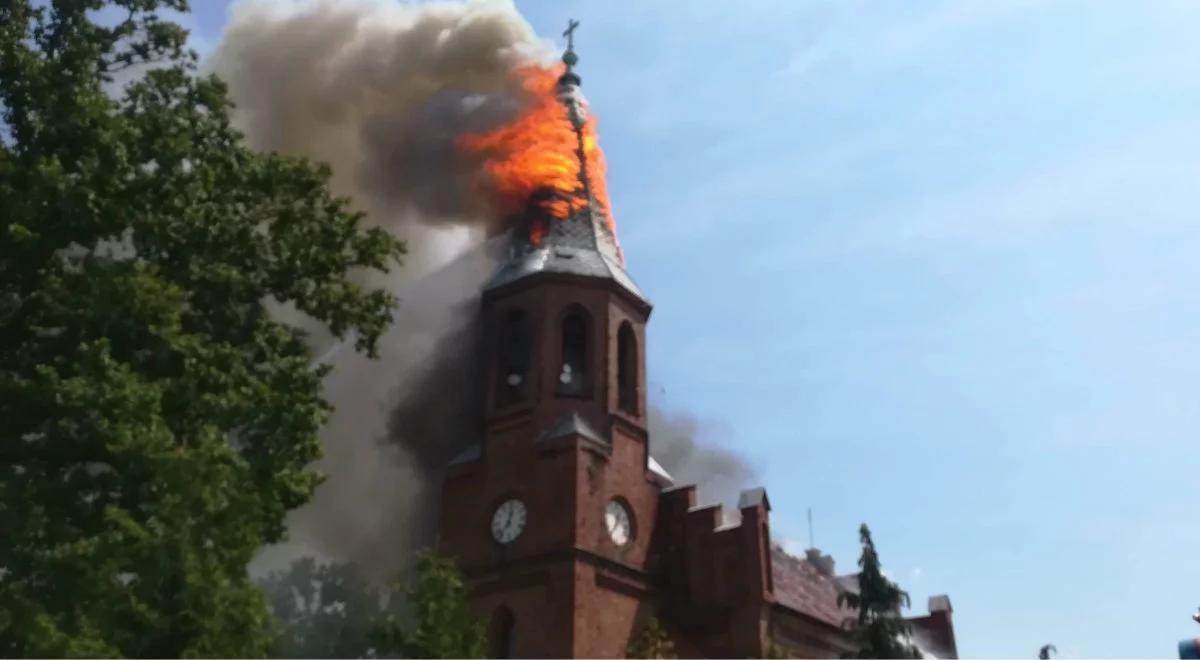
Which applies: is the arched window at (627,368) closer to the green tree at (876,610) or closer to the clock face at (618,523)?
the clock face at (618,523)

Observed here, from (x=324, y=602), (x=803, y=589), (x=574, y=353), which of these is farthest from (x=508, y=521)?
(x=803, y=589)

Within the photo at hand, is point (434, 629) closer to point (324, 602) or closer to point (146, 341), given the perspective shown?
point (146, 341)

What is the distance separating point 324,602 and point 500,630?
5992mm

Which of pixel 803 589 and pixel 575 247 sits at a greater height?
pixel 575 247

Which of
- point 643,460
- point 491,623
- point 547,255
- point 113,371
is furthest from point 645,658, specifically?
point 113,371

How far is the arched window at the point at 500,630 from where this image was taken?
88.1 ft

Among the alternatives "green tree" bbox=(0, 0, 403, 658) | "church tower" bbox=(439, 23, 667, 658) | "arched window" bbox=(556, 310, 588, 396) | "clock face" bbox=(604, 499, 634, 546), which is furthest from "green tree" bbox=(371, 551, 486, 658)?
"arched window" bbox=(556, 310, 588, 396)

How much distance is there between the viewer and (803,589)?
116 ft

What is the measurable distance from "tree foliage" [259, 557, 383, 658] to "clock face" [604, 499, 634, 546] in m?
6.78

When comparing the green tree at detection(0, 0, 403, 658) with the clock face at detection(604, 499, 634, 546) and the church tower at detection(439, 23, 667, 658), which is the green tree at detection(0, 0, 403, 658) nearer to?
the church tower at detection(439, 23, 667, 658)

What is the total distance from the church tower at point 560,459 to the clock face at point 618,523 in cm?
4

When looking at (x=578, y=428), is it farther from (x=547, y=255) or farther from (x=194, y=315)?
(x=194, y=315)

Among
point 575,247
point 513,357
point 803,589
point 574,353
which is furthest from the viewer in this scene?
point 803,589

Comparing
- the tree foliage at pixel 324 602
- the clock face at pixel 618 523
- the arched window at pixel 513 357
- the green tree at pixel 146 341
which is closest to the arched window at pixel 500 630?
the clock face at pixel 618 523
